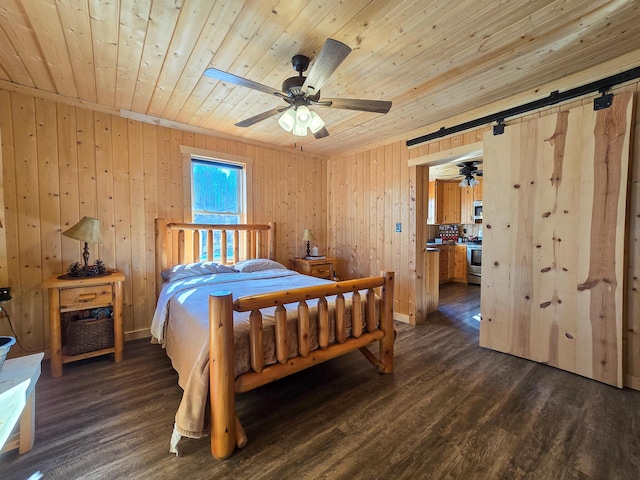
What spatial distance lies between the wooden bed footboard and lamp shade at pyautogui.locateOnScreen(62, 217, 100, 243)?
1860mm

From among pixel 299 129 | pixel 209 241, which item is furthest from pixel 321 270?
pixel 299 129

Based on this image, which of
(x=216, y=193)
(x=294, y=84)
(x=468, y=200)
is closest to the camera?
(x=294, y=84)

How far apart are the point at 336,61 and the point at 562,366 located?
3098mm

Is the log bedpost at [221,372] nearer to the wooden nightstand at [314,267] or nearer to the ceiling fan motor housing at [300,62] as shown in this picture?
the ceiling fan motor housing at [300,62]

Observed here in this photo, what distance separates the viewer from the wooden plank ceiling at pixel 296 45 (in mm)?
1629

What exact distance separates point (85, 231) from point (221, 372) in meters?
2.06

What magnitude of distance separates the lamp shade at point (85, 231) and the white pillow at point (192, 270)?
2.48ft

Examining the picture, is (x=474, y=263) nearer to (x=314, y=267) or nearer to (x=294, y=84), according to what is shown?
(x=314, y=267)

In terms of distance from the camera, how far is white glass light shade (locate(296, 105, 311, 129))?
2.00 meters

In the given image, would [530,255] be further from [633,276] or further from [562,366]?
[562,366]

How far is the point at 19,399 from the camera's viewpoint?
1388 mm

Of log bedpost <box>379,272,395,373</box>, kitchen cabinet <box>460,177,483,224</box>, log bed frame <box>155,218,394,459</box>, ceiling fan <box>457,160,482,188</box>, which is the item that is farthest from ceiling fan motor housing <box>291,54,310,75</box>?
kitchen cabinet <box>460,177,483,224</box>

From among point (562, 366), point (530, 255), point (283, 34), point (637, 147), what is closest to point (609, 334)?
point (562, 366)

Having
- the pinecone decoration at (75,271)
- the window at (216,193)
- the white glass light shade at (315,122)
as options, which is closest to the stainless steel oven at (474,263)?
the window at (216,193)
